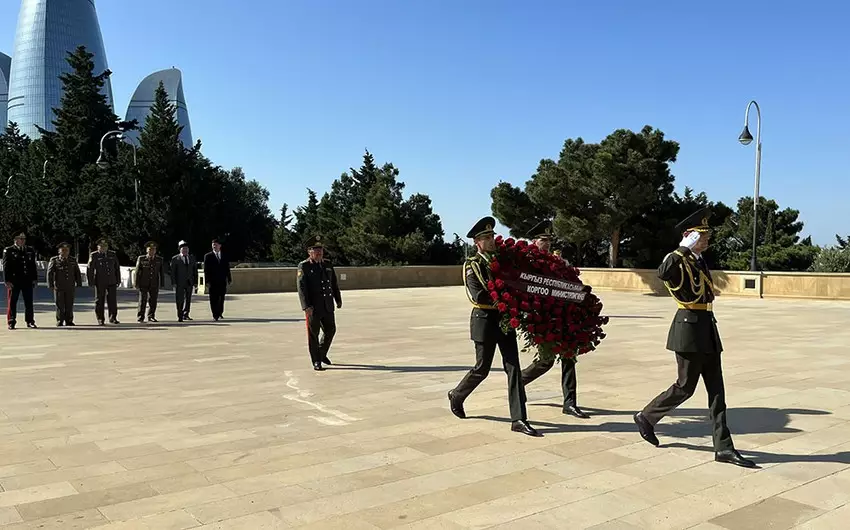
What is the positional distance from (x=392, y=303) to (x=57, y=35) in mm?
101324

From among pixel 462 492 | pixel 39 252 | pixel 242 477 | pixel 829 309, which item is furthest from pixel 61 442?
pixel 39 252

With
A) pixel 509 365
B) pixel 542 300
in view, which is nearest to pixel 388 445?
pixel 509 365

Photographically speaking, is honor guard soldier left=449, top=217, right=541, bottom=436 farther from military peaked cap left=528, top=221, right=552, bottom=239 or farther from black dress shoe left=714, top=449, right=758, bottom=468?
black dress shoe left=714, top=449, right=758, bottom=468

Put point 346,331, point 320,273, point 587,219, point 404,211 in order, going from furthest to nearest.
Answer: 1. point 404,211
2. point 587,219
3. point 346,331
4. point 320,273

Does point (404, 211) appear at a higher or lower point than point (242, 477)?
higher

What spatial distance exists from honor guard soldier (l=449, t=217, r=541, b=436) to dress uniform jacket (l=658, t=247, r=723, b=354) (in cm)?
136

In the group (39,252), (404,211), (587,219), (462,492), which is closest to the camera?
(462,492)

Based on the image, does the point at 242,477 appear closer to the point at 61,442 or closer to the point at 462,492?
the point at 462,492

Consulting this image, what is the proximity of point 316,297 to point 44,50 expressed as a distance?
369 ft

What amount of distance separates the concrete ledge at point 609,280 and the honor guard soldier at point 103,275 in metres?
11.6

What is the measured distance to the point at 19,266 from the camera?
1434 cm

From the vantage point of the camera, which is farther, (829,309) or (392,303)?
(392,303)

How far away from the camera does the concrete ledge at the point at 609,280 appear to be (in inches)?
924

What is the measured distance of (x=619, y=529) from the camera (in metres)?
4.05
